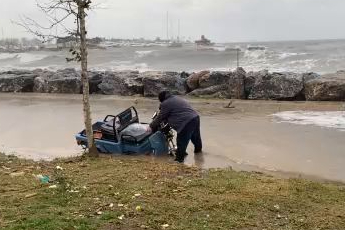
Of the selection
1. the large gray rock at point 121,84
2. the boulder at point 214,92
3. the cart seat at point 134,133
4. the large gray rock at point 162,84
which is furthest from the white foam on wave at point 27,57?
the cart seat at point 134,133

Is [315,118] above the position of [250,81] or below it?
below

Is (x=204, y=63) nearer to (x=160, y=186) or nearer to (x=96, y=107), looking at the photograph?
(x=96, y=107)

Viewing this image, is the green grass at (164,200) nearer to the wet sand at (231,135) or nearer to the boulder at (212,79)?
the wet sand at (231,135)

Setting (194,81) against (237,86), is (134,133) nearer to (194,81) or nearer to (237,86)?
(237,86)

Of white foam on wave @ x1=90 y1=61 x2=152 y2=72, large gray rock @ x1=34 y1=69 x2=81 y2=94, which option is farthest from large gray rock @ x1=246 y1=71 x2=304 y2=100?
white foam on wave @ x1=90 y1=61 x2=152 y2=72

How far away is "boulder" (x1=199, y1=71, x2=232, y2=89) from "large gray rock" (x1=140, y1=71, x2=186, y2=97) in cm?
75

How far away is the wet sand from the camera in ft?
29.6

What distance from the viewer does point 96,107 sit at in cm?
1653

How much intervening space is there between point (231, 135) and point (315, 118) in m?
3.03

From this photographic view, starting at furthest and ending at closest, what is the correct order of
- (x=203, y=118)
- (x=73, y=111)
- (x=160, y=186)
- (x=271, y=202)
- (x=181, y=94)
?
1. (x=181, y=94)
2. (x=73, y=111)
3. (x=203, y=118)
4. (x=160, y=186)
5. (x=271, y=202)

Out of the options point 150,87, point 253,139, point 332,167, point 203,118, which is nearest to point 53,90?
point 150,87

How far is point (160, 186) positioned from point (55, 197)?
1331 mm

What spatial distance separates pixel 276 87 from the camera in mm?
17391

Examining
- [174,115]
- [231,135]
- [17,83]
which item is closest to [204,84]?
[231,135]
